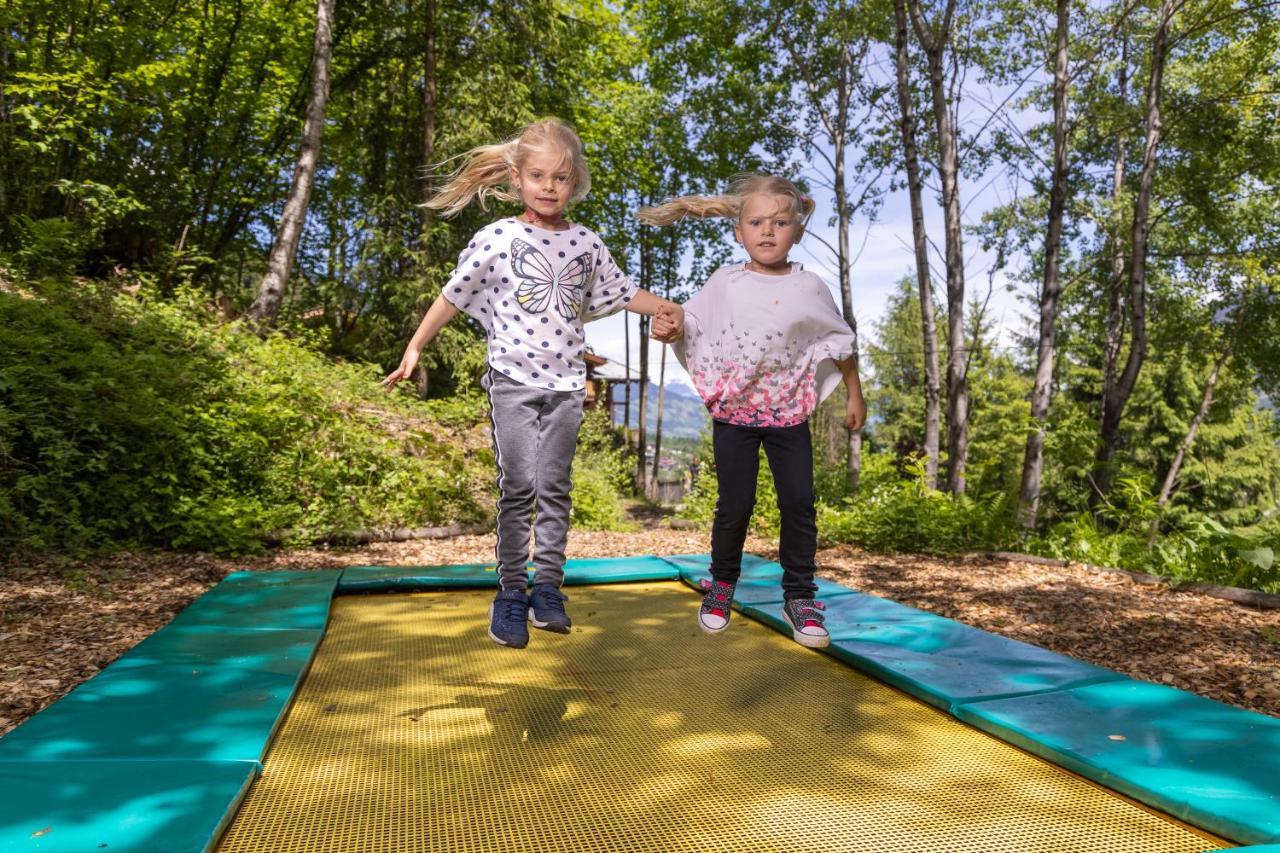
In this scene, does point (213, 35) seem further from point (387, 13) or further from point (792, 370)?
point (792, 370)

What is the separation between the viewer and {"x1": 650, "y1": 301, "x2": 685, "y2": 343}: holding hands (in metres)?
2.43

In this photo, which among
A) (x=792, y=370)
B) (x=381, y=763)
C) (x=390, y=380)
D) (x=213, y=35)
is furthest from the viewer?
(x=213, y=35)

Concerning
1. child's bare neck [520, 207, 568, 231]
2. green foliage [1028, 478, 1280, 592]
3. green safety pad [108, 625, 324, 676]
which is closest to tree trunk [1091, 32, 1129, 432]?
green foliage [1028, 478, 1280, 592]

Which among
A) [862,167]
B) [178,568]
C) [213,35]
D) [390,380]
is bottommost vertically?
[178,568]

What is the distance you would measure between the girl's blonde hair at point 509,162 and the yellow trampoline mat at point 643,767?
4.30 feet

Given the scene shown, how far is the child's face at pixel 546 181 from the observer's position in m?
2.22

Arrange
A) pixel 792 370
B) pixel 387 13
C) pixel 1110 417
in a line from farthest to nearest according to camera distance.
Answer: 1. pixel 387 13
2. pixel 1110 417
3. pixel 792 370

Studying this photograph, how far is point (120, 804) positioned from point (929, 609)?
126 inches

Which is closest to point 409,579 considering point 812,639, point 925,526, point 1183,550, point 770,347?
point 812,639

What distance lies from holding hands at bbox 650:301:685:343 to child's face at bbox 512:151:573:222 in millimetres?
418

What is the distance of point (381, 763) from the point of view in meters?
1.62

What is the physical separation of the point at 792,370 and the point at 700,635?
3.14 feet

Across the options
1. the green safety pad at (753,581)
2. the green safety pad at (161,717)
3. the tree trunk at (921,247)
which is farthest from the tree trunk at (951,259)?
the green safety pad at (161,717)

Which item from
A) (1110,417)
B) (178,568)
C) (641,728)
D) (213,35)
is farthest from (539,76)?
(641,728)
